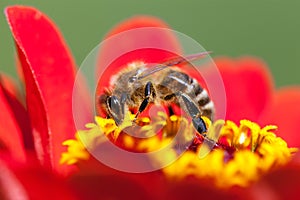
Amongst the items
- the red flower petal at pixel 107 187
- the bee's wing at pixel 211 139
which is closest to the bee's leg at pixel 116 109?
the bee's wing at pixel 211 139

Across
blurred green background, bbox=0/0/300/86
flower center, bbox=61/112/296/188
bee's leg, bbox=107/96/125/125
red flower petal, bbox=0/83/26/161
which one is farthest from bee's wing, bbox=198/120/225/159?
blurred green background, bbox=0/0/300/86

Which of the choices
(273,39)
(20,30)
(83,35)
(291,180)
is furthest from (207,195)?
(273,39)

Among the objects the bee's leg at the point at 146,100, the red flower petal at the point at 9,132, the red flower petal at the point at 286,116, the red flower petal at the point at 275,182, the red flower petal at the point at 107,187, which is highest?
the red flower petal at the point at 286,116

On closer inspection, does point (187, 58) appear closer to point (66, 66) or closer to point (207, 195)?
point (66, 66)

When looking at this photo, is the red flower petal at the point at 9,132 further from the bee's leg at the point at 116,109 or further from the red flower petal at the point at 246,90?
the red flower petal at the point at 246,90

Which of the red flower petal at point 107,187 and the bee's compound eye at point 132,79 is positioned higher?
the bee's compound eye at point 132,79
